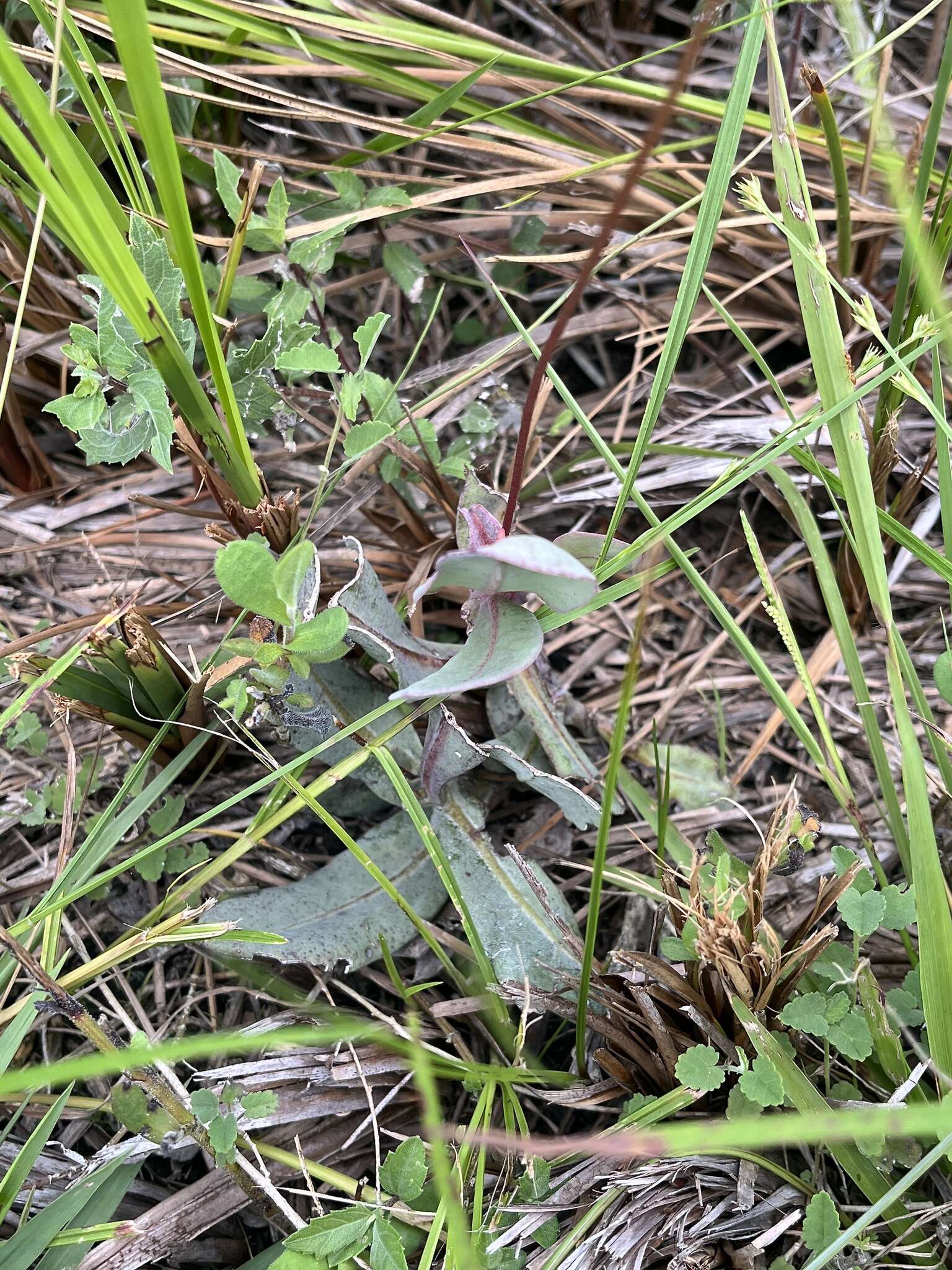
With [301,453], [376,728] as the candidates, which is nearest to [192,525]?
[301,453]

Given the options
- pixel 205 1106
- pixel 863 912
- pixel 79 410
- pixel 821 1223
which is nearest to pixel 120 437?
pixel 79 410

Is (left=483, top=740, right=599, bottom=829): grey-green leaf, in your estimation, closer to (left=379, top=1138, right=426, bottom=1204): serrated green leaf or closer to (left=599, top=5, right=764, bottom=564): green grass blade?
(left=599, top=5, right=764, bottom=564): green grass blade

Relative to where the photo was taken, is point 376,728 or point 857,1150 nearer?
point 857,1150

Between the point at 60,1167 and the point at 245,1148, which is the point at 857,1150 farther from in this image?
the point at 60,1167

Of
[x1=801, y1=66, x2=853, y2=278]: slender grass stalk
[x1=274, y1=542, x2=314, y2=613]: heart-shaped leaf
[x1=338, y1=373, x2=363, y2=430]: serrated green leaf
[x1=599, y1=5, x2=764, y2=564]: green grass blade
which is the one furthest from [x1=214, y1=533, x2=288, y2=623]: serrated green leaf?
[x1=801, y1=66, x2=853, y2=278]: slender grass stalk

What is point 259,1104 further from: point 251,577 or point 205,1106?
point 251,577
